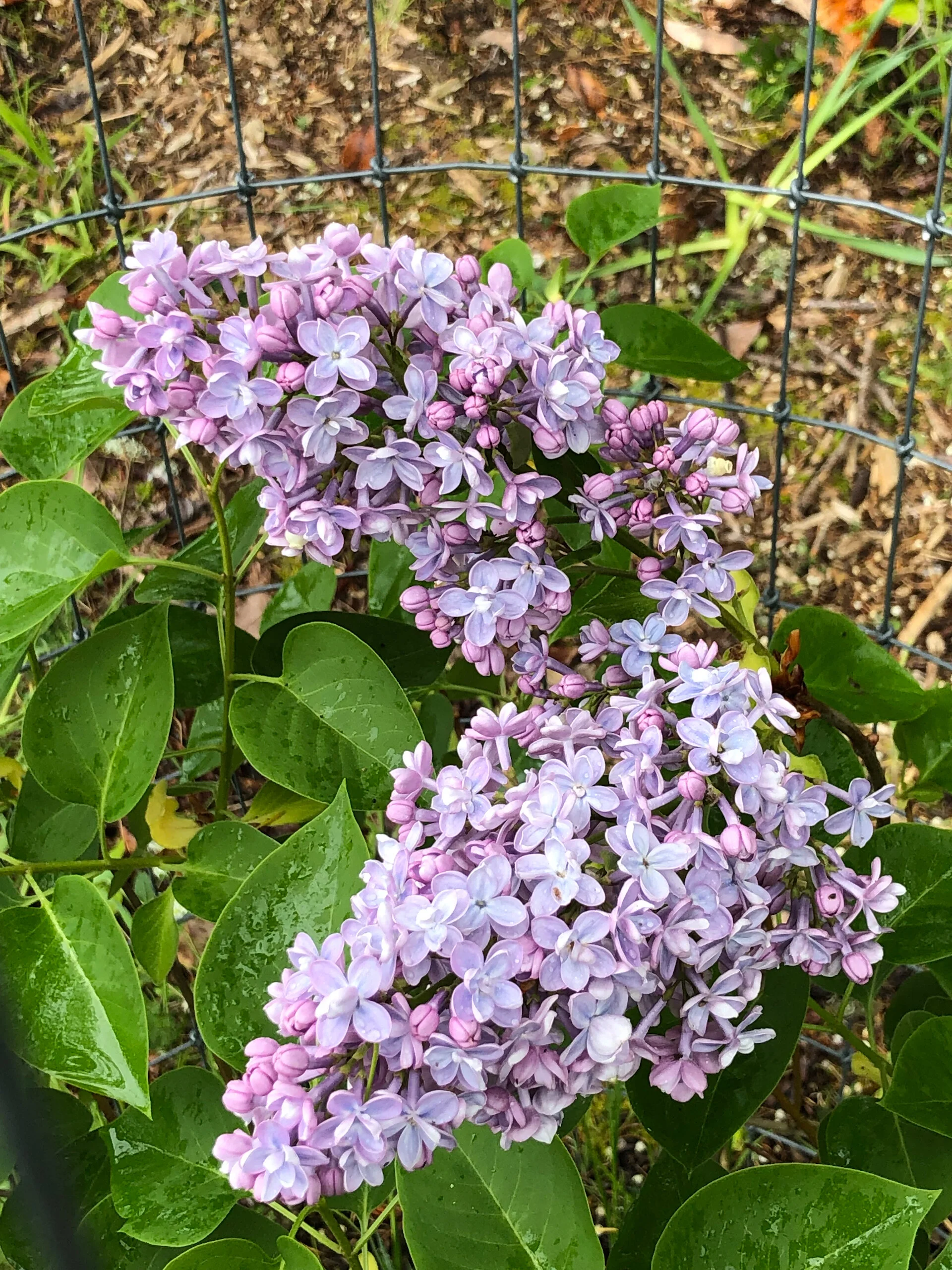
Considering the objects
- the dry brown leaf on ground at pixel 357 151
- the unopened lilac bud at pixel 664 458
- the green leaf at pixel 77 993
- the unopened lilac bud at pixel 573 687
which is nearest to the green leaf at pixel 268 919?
the green leaf at pixel 77 993

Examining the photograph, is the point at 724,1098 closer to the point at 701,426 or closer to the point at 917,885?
the point at 917,885

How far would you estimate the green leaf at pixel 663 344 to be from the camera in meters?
0.83

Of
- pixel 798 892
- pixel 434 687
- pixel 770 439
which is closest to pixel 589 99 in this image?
pixel 770 439

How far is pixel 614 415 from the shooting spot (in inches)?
26.5

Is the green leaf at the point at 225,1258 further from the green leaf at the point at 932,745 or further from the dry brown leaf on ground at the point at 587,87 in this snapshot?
the dry brown leaf on ground at the point at 587,87

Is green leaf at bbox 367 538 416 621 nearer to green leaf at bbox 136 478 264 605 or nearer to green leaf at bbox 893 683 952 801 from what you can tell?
green leaf at bbox 136 478 264 605

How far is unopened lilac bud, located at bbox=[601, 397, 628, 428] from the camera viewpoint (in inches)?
26.5

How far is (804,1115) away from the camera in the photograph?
3.85 ft

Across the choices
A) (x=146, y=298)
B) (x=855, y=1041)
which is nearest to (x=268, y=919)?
(x=146, y=298)

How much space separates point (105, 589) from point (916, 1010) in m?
1.19

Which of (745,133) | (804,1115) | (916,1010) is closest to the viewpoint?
(916,1010)

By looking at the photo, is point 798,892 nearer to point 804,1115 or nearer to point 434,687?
point 434,687

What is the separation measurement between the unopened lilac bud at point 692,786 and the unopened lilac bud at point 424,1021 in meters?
0.16

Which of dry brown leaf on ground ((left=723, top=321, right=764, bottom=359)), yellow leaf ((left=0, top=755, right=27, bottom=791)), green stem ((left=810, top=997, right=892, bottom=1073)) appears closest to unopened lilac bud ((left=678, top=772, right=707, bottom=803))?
green stem ((left=810, top=997, right=892, bottom=1073))
